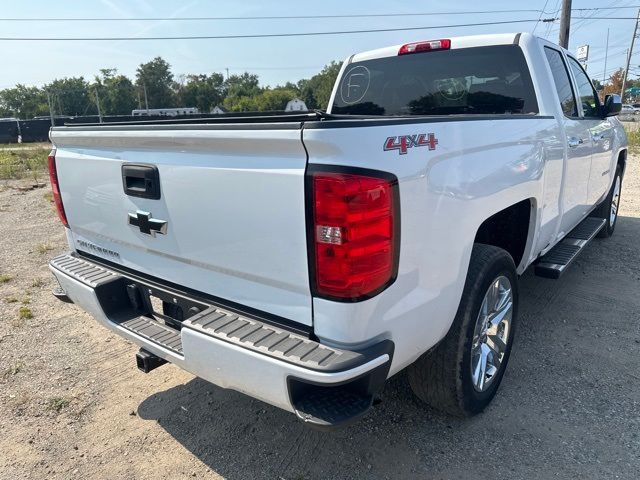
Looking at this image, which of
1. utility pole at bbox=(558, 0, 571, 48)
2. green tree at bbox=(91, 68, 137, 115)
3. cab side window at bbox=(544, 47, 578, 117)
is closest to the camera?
cab side window at bbox=(544, 47, 578, 117)

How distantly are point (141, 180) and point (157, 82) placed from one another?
102097 mm

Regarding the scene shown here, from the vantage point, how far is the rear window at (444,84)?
3.73 metres

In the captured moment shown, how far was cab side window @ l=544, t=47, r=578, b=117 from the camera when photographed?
3836 mm

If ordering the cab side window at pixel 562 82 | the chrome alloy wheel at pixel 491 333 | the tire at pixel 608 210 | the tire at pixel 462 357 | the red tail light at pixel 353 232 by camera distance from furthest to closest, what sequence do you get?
the tire at pixel 608 210 < the cab side window at pixel 562 82 < the chrome alloy wheel at pixel 491 333 < the tire at pixel 462 357 < the red tail light at pixel 353 232

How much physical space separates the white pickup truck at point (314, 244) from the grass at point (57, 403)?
2.20 feet

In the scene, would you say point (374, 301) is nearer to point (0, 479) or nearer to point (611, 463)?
point (611, 463)

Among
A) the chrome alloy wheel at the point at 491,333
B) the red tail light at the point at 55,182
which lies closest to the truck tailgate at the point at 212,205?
the red tail light at the point at 55,182

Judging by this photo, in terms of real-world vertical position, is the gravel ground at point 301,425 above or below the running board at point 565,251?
below

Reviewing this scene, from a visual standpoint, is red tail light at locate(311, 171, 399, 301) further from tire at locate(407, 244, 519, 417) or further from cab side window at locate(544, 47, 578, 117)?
cab side window at locate(544, 47, 578, 117)

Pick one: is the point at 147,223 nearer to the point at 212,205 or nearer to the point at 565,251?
the point at 212,205

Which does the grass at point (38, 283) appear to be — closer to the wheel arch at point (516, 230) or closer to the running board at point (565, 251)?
the wheel arch at point (516, 230)

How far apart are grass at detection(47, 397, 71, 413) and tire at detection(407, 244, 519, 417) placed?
7.01 ft

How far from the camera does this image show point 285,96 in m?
68.4

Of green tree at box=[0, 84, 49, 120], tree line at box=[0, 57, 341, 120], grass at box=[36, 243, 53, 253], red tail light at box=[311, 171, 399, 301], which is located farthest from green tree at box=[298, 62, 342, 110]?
red tail light at box=[311, 171, 399, 301]
